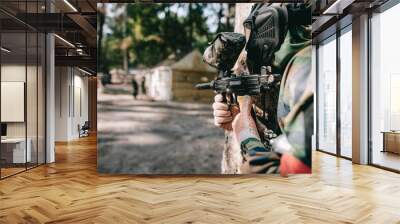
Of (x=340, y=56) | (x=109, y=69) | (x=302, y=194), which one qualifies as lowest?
(x=302, y=194)

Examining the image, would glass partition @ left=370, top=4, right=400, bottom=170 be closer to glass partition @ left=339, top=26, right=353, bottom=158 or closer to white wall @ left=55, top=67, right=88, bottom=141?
glass partition @ left=339, top=26, right=353, bottom=158

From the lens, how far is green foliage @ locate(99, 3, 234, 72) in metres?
5.31

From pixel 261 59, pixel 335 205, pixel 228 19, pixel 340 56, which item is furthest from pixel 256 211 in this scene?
pixel 340 56

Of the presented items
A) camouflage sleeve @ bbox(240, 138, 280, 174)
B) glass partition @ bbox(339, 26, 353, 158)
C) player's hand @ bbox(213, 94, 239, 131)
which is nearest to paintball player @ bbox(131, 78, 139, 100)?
player's hand @ bbox(213, 94, 239, 131)

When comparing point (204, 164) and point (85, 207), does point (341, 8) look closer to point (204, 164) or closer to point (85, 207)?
point (204, 164)

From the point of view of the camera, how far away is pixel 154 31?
5.41 m

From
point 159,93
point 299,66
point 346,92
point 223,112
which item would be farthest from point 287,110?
point 346,92

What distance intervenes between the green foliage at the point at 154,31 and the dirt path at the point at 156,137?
0.61 meters

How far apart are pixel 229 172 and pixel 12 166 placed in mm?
3558

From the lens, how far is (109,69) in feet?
17.5

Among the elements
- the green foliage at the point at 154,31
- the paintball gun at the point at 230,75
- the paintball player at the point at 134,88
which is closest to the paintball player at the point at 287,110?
the paintball gun at the point at 230,75

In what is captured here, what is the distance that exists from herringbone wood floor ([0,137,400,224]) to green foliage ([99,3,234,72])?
1.77 meters

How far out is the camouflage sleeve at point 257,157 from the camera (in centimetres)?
533

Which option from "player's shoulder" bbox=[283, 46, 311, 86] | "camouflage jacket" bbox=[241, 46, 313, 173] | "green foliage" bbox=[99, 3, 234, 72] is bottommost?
"camouflage jacket" bbox=[241, 46, 313, 173]
